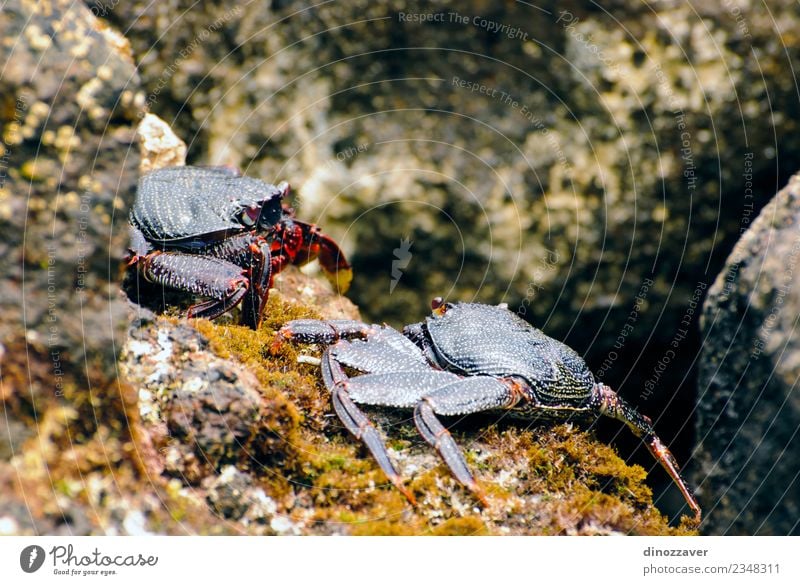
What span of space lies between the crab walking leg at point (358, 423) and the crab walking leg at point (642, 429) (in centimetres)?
117

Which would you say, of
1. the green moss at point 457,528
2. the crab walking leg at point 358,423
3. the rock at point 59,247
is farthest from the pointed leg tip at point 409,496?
the rock at point 59,247

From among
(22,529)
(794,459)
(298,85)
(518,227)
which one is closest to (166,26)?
(298,85)

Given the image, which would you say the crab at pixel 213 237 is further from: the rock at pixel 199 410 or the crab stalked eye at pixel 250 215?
the rock at pixel 199 410

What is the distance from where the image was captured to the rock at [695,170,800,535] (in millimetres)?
3822

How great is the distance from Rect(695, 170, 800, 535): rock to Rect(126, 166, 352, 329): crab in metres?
2.55

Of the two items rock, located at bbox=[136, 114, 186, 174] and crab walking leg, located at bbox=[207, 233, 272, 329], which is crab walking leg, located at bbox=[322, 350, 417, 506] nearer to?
crab walking leg, located at bbox=[207, 233, 272, 329]

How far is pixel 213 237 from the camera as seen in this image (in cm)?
423

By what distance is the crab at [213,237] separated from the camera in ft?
12.8

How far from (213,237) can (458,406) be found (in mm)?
1675

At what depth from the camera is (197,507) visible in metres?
3.08

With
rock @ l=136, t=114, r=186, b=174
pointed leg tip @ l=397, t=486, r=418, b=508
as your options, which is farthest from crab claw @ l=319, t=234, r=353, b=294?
pointed leg tip @ l=397, t=486, r=418, b=508

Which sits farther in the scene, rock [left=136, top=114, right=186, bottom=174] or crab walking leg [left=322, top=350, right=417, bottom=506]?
rock [left=136, top=114, right=186, bottom=174]

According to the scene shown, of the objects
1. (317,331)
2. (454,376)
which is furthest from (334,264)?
(454,376)

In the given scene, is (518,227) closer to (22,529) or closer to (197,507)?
(197,507)
